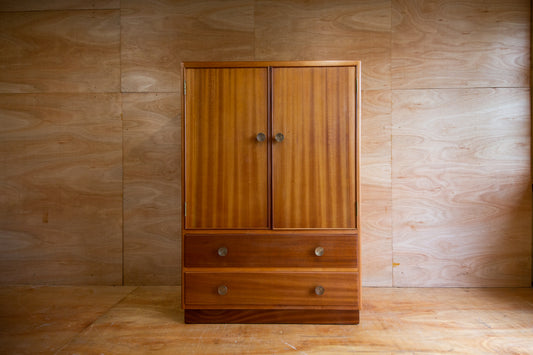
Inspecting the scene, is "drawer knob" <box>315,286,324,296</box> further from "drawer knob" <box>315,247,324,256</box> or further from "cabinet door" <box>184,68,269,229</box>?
"cabinet door" <box>184,68,269,229</box>

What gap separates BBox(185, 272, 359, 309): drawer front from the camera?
5.55ft

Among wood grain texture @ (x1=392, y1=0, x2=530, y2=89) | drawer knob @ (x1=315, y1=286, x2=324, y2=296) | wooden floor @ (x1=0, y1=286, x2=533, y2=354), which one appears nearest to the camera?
wooden floor @ (x1=0, y1=286, x2=533, y2=354)

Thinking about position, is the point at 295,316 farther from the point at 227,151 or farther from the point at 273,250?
the point at 227,151

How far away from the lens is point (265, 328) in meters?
1.67

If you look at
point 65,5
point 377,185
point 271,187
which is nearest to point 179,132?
point 271,187

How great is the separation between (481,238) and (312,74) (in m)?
1.70

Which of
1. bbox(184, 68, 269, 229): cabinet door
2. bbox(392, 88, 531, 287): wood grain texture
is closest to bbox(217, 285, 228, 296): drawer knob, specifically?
bbox(184, 68, 269, 229): cabinet door

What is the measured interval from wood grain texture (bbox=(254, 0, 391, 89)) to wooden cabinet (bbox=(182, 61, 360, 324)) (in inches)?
26.2

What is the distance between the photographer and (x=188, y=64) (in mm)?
1677

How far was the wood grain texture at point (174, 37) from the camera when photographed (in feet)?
7.47

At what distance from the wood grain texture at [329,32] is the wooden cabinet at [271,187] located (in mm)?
666

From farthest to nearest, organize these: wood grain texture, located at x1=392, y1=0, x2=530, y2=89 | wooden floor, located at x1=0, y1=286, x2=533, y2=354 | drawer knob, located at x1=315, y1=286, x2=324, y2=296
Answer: wood grain texture, located at x1=392, y1=0, x2=530, y2=89 < drawer knob, located at x1=315, y1=286, x2=324, y2=296 < wooden floor, located at x1=0, y1=286, x2=533, y2=354

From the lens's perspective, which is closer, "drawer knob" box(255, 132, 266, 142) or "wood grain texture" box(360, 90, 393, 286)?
"drawer knob" box(255, 132, 266, 142)

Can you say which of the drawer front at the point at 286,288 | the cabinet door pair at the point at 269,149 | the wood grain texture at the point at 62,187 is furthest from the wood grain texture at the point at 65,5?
the drawer front at the point at 286,288
